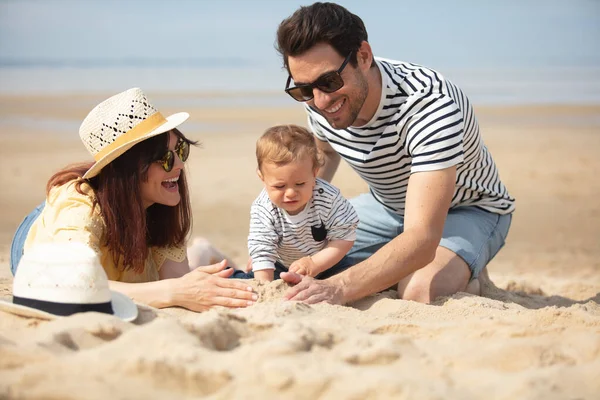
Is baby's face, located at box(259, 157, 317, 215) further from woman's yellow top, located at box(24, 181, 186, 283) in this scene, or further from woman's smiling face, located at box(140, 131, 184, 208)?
woman's yellow top, located at box(24, 181, 186, 283)

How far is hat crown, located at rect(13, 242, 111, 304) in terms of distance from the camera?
2.87 metres

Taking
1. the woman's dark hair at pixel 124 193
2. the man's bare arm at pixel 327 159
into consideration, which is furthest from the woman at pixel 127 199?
the man's bare arm at pixel 327 159

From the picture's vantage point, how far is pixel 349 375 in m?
2.37

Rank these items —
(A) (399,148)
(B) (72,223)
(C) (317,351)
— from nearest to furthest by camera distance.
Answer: (C) (317,351)
(B) (72,223)
(A) (399,148)

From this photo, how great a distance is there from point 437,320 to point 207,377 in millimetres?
1529

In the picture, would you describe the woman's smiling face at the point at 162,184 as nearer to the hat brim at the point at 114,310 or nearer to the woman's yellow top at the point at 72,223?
the woman's yellow top at the point at 72,223

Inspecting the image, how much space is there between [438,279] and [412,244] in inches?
24.0

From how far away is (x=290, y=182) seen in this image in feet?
13.6

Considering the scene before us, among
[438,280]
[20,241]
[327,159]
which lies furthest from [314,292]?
[20,241]

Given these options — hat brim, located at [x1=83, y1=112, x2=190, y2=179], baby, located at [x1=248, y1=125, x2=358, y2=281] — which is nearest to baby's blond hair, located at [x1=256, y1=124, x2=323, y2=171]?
baby, located at [x1=248, y1=125, x2=358, y2=281]

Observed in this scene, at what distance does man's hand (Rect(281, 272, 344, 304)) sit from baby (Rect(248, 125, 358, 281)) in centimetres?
46

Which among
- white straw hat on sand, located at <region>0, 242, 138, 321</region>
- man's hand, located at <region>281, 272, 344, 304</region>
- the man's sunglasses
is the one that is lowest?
man's hand, located at <region>281, 272, 344, 304</region>

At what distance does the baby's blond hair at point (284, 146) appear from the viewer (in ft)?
13.5

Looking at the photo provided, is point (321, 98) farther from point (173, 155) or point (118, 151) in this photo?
point (118, 151)
